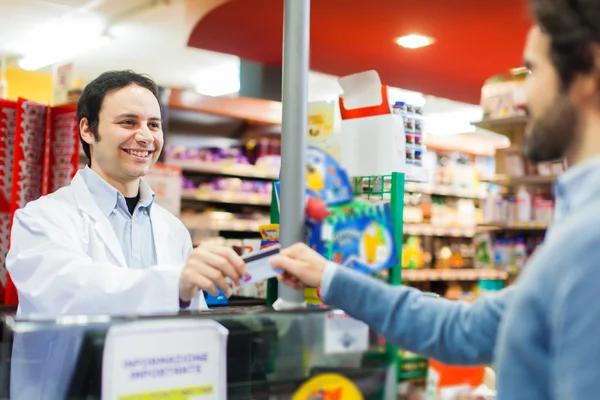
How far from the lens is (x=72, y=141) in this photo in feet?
10.3

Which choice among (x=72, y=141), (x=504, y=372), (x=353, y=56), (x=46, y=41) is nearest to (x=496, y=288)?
(x=353, y=56)

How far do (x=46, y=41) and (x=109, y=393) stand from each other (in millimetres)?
8095

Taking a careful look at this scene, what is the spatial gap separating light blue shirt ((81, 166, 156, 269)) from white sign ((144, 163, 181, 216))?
407 centimetres

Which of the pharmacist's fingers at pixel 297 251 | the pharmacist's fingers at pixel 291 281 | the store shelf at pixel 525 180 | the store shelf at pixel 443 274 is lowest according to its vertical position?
the store shelf at pixel 443 274

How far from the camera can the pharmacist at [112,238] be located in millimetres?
1573

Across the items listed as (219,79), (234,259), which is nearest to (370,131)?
(234,259)

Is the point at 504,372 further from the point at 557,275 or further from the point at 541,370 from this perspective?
the point at 557,275

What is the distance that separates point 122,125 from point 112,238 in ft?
1.20

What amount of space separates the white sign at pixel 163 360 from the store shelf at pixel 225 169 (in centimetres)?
578

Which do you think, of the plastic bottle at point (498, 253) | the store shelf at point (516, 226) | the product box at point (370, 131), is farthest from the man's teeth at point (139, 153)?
the plastic bottle at point (498, 253)

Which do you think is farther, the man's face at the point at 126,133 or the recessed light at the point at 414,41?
the recessed light at the point at 414,41

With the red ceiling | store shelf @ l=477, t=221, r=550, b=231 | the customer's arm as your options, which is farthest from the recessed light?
the customer's arm

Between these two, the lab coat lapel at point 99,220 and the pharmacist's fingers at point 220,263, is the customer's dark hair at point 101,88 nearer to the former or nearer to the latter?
the lab coat lapel at point 99,220

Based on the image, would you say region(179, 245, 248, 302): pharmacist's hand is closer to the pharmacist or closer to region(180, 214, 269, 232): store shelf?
the pharmacist
